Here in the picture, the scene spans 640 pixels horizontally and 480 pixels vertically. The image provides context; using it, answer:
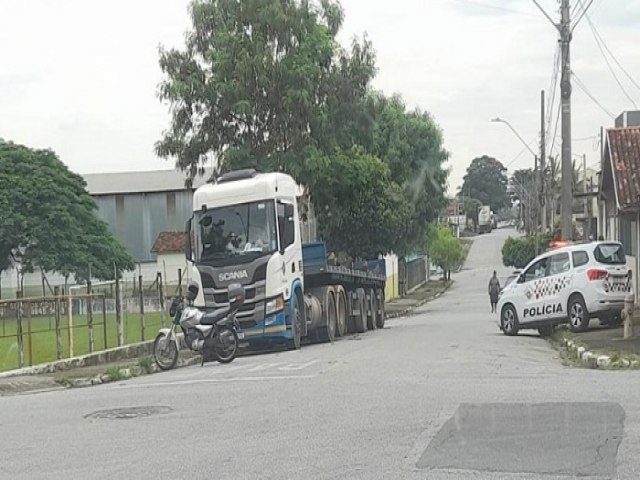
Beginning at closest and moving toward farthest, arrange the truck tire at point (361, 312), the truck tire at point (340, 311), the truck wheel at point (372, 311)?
the truck tire at point (340, 311) → the truck tire at point (361, 312) → the truck wheel at point (372, 311)

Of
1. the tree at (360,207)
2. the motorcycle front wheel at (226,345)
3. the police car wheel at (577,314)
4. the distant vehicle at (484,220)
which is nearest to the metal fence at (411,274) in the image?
the tree at (360,207)

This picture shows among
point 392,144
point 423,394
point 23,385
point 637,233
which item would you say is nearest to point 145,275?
point 392,144

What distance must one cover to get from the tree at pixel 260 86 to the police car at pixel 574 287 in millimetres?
9199

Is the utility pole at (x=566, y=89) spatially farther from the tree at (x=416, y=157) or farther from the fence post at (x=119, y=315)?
the tree at (x=416, y=157)

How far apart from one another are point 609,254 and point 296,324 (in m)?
7.32

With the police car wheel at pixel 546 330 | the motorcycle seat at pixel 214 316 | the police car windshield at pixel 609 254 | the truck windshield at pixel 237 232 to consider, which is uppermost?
the truck windshield at pixel 237 232

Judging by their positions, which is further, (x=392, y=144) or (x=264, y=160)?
(x=392, y=144)

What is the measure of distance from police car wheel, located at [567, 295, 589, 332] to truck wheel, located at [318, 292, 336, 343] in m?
5.91

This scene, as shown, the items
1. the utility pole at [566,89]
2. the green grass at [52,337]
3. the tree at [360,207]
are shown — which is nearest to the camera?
the green grass at [52,337]

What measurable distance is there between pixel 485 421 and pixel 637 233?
20.9m

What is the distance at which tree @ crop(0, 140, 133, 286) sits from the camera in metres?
48.1

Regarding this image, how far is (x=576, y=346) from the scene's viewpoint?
59.9ft

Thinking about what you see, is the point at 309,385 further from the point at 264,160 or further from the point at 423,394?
the point at 264,160

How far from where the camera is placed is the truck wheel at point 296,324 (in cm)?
2061
